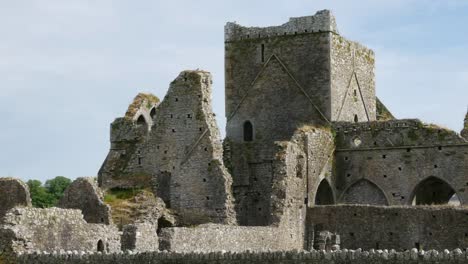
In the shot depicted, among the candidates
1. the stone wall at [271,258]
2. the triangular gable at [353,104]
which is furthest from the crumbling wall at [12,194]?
the triangular gable at [353,104]

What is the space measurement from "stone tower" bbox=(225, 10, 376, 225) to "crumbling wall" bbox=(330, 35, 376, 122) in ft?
0.13

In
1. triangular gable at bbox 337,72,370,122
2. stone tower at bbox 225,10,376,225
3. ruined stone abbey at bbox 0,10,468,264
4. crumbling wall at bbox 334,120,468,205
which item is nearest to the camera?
ruined stone abbey at bbox 0,10,468,264

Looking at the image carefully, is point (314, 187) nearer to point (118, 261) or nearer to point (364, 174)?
point (364, 174)

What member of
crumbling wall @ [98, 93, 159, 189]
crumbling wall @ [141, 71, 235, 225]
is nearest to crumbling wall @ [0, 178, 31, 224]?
crumbling wall @ [141, 71, 235, 225]

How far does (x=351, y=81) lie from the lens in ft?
193

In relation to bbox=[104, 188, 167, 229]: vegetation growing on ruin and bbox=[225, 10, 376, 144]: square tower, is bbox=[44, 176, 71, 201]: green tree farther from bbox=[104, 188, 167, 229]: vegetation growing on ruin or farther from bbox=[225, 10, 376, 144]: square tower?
bbox=[104, 188, 167, 229]: vegetation growing on ruin

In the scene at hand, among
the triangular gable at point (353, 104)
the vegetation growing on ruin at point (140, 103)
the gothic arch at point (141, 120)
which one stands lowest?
the gothic arch at point (141, 120)

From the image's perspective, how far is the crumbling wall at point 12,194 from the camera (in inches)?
1740

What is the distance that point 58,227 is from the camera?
3991 cm

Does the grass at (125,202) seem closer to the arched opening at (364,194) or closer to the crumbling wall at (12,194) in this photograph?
the crumbling wall at (12,194)

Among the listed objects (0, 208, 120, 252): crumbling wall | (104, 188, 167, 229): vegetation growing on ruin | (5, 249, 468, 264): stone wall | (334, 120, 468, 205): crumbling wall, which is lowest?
(5, 249, 468, 264): stone wall

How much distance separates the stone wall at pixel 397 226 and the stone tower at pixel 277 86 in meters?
5.13

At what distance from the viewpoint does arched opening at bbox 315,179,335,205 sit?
5538 centimetres

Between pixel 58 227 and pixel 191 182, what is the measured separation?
473 inches
